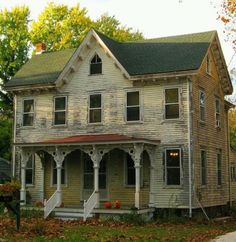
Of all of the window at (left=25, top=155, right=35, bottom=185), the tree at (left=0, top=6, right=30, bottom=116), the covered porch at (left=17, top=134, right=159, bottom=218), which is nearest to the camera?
Answer: the covered porch at (left=17, top=134, right=159, bottom=218)

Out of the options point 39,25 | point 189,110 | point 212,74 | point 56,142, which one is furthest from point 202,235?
point 39,25

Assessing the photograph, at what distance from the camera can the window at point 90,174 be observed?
26.3 m

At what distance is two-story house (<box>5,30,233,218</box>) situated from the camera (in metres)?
24.2

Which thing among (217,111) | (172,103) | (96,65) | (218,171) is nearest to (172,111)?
(172,103)

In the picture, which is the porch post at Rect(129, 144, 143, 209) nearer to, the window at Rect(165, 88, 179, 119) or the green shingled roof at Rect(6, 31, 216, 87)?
the window at Rect(165, 88, 179, 119)

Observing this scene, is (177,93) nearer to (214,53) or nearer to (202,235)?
(214,53)

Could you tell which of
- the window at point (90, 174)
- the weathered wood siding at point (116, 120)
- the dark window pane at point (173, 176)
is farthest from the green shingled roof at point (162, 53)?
the window at point (90, 174)

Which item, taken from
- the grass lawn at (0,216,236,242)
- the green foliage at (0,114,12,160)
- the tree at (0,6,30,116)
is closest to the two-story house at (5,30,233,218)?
the grass lawn at (0,216,236,242)

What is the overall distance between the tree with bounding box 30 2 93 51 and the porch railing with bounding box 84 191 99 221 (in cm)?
2702

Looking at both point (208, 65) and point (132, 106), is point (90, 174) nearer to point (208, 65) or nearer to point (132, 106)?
point (132, 106)

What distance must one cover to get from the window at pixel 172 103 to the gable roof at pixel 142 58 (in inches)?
44.6

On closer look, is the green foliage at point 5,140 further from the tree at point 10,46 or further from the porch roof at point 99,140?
the porch roof at point 99,140

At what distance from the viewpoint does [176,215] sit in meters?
23.8

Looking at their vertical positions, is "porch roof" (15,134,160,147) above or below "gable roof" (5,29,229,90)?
below
